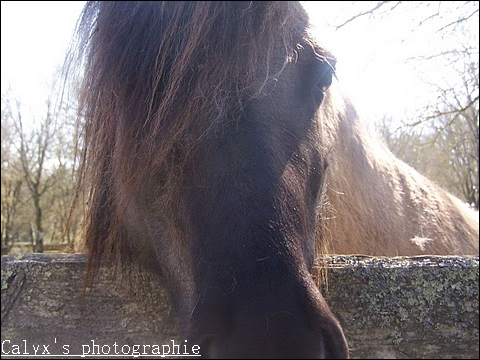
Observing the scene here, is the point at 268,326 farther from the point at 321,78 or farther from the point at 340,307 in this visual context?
the point at 321,78

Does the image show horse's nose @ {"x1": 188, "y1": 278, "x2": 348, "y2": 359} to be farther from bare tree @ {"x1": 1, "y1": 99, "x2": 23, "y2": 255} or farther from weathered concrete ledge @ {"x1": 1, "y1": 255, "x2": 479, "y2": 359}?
bare tree @ {"x1": 1, "y1": 99, "x2": 23, "y2": 255}

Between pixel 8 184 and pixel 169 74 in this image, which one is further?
pixel 8 184

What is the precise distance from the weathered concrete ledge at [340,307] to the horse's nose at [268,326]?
20 cm

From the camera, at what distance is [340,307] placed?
1455 millimetres

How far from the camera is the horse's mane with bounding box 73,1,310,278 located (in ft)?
5.41

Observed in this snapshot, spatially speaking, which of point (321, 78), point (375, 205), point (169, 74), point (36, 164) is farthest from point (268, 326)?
point (36, 164)

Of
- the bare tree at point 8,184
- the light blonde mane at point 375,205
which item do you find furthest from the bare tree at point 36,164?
the light blonde mane at point 375,205

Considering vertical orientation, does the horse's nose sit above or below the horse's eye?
below

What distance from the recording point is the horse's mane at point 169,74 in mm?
1648

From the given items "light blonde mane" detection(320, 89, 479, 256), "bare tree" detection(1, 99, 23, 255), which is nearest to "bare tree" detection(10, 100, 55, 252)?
"bare tree" detection(1, 99, 23, 255)

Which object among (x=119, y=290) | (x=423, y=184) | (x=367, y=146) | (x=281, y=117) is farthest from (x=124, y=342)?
(x=423, y=184)

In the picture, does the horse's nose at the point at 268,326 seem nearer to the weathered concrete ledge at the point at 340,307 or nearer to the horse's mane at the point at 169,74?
the weathered concrete ledge at the point at 340,307

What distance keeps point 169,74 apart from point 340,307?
3.44 ft

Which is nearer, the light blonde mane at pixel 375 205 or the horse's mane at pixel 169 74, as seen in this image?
the horse's mane at pixel 169 74
